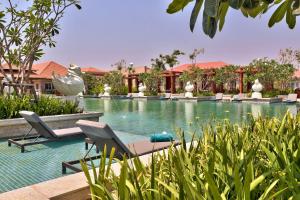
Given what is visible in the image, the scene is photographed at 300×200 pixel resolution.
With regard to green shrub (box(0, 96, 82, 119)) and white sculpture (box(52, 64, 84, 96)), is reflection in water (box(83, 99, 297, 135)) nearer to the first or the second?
green shrub (box(0, 96, 82, 119))

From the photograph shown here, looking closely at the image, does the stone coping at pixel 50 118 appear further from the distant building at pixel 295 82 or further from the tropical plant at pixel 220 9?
the distant building at pixel 295 82

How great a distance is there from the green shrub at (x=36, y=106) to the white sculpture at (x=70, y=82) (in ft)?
3.89

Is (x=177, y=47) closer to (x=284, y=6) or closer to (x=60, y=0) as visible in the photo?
(x=60, y=0)

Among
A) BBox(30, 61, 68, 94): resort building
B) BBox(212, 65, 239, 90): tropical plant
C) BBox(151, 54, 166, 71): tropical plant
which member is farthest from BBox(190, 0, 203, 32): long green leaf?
BBox(151, 54, 166, 71): tropical plant

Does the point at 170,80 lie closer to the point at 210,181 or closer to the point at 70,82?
the point at 70,82

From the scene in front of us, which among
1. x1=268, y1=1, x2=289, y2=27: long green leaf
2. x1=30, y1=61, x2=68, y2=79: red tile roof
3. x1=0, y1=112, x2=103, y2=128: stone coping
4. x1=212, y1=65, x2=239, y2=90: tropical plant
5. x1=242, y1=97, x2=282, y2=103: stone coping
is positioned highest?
x1=30, y1=61, x2=68, y2=79: red tile roof

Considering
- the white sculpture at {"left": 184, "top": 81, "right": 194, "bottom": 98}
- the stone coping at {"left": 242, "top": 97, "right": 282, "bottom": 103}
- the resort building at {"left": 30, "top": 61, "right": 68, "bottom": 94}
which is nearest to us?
the stone coping at {"left": 242, "top": 97, "right": 282, "bottom": 103}

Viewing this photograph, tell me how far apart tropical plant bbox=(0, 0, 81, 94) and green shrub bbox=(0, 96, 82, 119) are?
322 cm

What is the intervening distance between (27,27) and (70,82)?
3.96 metres

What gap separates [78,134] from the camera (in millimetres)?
8078

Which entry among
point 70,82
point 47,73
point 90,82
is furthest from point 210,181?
point 47,73

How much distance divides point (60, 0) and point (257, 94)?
2185 centimetres

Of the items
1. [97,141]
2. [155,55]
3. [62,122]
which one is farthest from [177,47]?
[97,141]

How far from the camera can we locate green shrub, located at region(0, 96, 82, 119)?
959 centimetres
